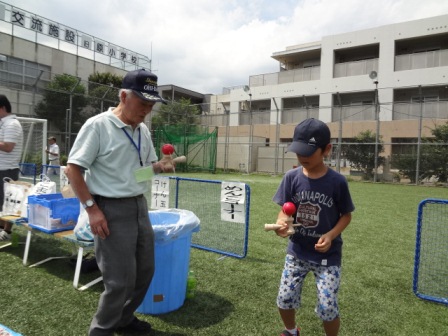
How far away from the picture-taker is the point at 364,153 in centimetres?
1959

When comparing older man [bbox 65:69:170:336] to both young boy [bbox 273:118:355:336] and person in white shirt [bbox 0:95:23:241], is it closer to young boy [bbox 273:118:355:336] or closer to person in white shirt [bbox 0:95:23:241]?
young boy [bbox 273:118:355:336]

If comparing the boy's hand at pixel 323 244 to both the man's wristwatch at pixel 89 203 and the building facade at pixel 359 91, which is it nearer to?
the man's wristwatch at pixel 89 203

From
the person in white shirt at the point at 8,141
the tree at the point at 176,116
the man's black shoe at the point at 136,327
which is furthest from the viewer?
the tree at the point at 176,116

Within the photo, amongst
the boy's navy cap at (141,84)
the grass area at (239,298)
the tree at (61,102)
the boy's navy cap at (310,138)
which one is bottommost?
the grass area at (239,298)

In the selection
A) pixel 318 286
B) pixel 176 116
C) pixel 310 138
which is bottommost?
pixel 318 286

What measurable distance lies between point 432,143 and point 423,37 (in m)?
10.5

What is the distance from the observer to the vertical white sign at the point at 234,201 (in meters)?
4.50

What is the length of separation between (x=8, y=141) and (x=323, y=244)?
4295mm

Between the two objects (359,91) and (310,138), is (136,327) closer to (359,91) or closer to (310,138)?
(310,138)

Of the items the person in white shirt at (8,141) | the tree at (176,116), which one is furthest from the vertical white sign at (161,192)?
the tree at (176,116)

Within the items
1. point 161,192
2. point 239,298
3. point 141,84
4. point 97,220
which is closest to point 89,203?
point 97,220

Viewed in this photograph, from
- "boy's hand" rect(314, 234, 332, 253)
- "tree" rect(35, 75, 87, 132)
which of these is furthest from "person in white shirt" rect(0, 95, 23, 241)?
"tree" rect(35, 75, 87, 132)

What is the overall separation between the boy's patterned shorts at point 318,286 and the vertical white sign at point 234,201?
211 centimetres

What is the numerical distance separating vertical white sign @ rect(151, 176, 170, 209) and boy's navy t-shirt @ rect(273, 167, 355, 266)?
316cm
